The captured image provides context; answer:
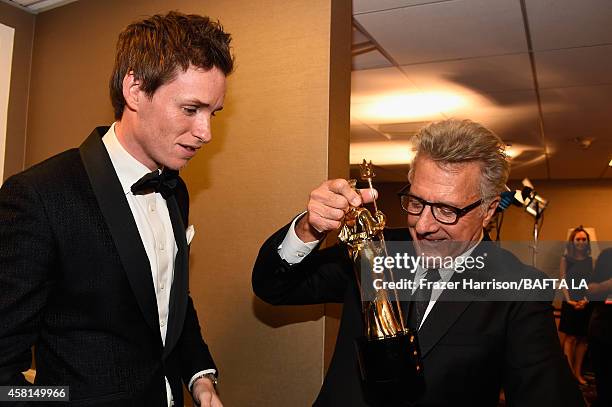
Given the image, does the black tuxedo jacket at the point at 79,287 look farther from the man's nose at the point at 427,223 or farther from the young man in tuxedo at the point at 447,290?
the man's nose at the point at 427,223

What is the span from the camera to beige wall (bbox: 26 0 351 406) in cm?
195

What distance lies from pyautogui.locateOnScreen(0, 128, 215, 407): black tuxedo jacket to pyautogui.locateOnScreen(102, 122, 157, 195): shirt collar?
0.16 ft

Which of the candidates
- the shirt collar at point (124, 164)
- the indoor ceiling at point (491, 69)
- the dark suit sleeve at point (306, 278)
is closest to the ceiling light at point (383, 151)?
the indoor ceiling at point (491, 69)

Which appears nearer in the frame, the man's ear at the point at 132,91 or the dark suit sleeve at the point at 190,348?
the man's ear at the point at 132,91

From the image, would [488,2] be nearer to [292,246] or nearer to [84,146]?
[292,246]

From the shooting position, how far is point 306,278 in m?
1.68

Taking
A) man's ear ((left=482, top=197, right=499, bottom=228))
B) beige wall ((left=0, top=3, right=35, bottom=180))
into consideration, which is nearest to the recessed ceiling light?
beige wall ((left=0, top=3, right=35, bottom=180))

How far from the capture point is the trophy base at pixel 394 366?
111cm

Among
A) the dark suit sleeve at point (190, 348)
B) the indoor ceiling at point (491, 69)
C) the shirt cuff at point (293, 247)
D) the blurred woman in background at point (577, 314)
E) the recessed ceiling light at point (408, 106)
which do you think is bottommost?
the blurred woman in background at point (577, 314)

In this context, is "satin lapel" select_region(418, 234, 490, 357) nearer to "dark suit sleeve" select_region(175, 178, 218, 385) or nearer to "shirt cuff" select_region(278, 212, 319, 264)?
"shirt cuff" select_region(278, 212, 319, 264)

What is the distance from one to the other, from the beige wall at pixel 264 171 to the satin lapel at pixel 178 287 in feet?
2.07

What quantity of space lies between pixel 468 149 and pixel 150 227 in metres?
0.85

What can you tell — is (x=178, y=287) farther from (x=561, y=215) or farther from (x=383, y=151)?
(x=561, y=215)

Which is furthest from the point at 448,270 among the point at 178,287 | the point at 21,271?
the point at 21,271
